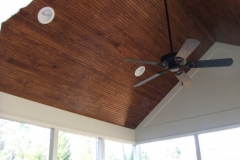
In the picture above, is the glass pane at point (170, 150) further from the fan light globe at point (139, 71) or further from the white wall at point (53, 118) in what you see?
the fan light globe at point (139, 71)

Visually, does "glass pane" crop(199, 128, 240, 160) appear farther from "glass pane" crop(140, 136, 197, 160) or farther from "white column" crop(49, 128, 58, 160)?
"white column" crop(49, 128, 58, 160)

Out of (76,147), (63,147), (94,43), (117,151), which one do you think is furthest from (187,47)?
(117,151)

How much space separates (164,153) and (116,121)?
1191mm

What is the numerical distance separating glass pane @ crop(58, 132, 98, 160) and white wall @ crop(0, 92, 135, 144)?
121mm

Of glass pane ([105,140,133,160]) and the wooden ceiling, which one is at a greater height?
the wooden ceiling

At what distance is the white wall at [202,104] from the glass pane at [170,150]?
14cm

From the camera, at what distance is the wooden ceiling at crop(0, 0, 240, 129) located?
3.30m

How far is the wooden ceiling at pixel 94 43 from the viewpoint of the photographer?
3.30m

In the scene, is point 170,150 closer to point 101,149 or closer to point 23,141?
point 101,149

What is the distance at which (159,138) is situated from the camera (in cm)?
557

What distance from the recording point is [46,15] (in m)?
3.19

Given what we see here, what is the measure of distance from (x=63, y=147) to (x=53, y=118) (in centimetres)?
53

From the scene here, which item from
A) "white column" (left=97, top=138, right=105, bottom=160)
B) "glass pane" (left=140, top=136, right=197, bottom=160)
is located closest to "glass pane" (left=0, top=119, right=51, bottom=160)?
"white column" (left=97, top=138, right=105, bottom=160)

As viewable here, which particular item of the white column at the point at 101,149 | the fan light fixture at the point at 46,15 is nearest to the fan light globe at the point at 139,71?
the white column at the point at 101,149
